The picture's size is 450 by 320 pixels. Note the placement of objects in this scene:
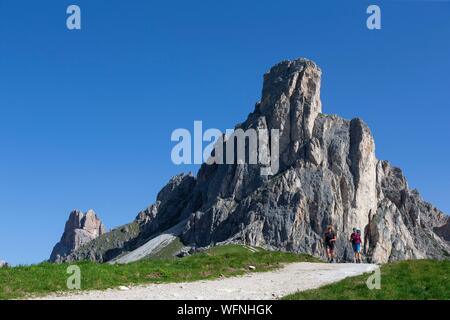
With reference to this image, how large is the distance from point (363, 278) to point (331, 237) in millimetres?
16667

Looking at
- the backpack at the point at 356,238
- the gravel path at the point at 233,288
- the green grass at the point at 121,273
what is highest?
the backpack at the point at 356,238

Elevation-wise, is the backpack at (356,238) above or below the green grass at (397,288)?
above

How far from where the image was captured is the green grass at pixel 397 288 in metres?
19.9

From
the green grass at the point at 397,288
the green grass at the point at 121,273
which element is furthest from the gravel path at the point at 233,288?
the green grass at the point at 397,288

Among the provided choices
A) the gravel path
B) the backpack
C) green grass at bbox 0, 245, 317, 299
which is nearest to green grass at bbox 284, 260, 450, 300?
the gravel path

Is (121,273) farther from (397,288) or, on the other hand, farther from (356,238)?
(356,238)

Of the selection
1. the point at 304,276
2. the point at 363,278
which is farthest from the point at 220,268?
the point at 363,278

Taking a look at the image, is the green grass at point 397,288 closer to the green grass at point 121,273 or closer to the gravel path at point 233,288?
the gravel path at point 233,288

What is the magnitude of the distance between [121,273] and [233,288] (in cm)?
702

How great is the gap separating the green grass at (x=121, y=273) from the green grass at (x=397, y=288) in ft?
29.1

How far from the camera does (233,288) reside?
23.7m

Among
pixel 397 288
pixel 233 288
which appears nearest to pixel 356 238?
pixel 397 288
